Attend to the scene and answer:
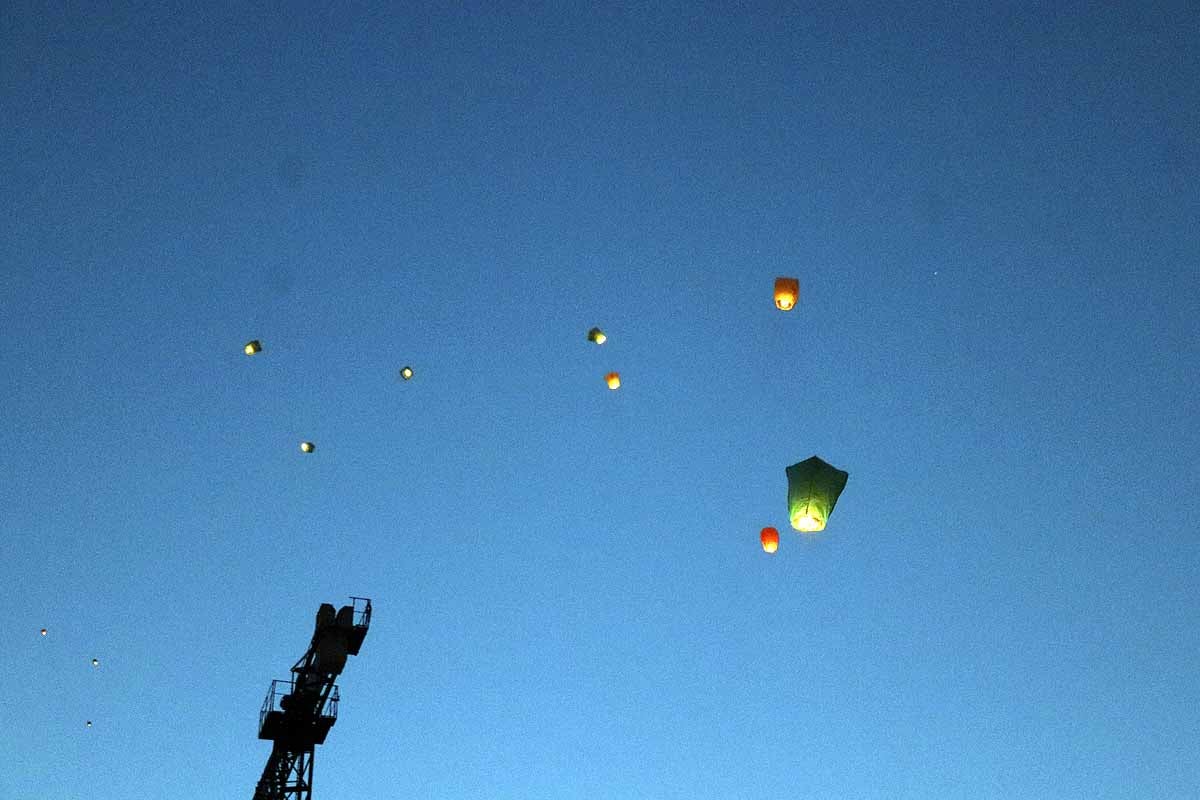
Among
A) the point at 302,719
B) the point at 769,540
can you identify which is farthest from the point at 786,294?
the point at 302,719

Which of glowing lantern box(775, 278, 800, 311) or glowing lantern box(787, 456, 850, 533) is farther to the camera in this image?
glowing lantern box(775, 278, 800, 311)

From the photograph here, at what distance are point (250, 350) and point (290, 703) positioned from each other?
9.70 meters

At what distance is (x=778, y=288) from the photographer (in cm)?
1808

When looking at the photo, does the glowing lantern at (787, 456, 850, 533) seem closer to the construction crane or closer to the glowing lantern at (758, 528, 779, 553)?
the glowing lantern at (758, 528, 779, 553)

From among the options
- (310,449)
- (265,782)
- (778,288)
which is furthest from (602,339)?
(265,782)

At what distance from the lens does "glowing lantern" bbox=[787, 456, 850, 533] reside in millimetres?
14633

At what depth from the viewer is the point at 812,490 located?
48.3ft

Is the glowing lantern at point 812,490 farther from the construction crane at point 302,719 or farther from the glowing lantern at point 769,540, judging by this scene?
the construction crane at point 302,719

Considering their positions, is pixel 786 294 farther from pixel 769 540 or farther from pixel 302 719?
pixel 302 719

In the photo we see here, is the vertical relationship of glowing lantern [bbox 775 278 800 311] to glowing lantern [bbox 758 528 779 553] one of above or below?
above

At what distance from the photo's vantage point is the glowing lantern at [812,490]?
1463 cm

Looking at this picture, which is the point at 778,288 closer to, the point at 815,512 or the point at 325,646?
the point at 815,512

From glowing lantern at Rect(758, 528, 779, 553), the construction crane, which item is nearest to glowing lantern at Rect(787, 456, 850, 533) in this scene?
glowing lantern at Rect(758, 528, 779, 553)

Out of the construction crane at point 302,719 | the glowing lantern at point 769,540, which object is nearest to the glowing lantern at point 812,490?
Result: the glowing lantern at point 769,540
